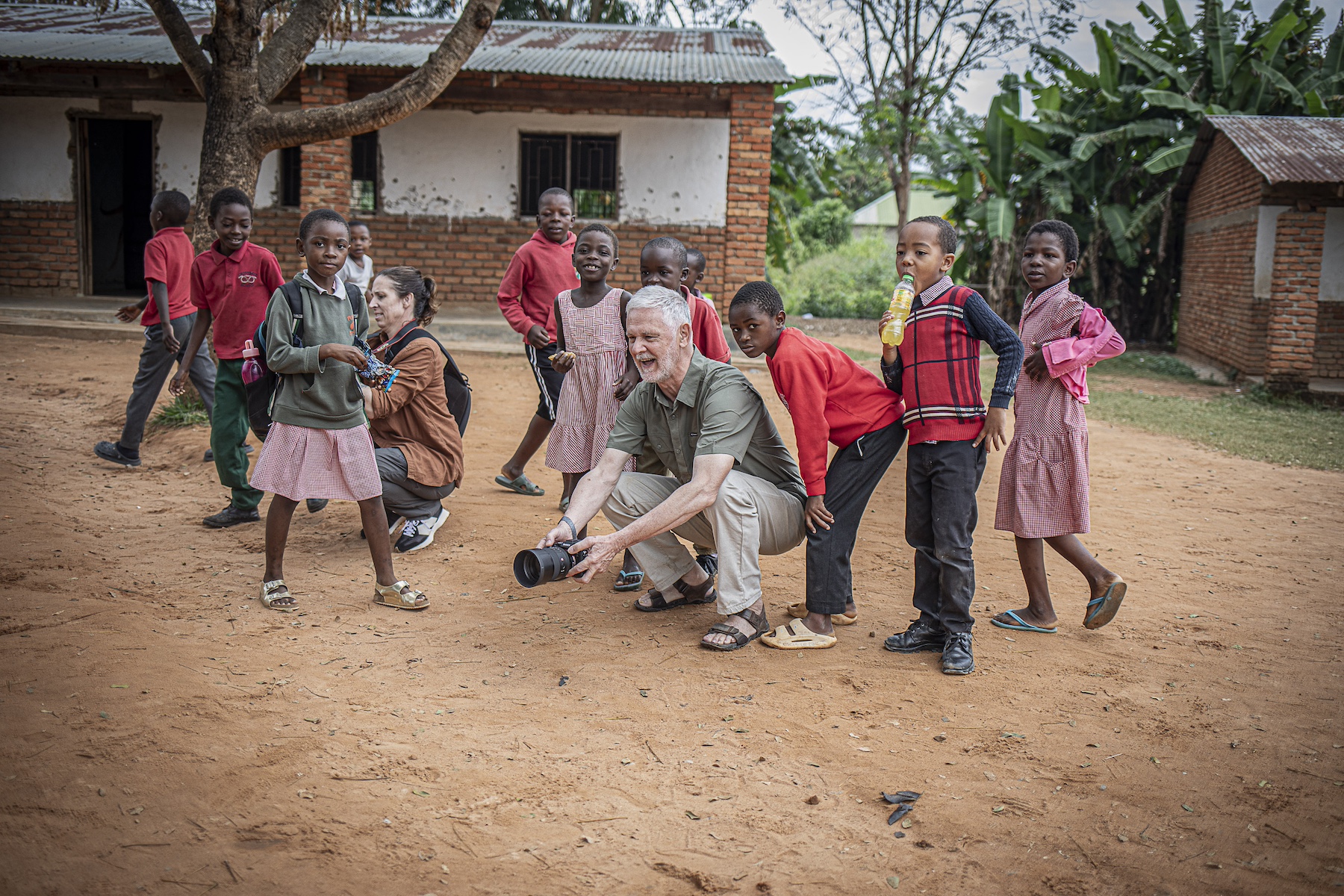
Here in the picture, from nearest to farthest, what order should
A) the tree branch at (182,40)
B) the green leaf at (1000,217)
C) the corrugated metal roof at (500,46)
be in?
the tree branch at (182,40)
the corrugated metal roof at (500,46)
the green leaf at (1000,217)

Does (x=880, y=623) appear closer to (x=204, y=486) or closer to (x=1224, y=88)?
(x=204, y=486)

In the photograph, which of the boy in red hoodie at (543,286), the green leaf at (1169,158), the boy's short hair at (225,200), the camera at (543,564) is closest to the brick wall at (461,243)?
the green leaf at (1169,158)

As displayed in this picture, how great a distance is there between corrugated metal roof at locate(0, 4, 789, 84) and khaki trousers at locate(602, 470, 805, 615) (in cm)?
836

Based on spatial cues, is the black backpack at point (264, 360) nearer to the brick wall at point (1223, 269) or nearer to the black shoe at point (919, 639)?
the black shoe at point (919, 639)

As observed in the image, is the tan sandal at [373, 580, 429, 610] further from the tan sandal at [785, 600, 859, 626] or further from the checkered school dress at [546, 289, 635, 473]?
the tan sandal at [785, 600, 859, 626]

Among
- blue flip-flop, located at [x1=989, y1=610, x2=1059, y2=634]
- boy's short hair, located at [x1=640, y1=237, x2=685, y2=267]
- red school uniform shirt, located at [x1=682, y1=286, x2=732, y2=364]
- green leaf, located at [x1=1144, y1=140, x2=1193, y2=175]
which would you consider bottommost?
blue flip-flop, located at [x1=989, y1=610, x2=1059, y2=634]

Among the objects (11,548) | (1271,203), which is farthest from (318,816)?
(1271,203)

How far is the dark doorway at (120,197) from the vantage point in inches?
611

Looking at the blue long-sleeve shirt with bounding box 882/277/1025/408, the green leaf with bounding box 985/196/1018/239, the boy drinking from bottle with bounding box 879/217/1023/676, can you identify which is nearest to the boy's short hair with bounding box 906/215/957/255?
the boy drinking from bottle with bounding box 879/217/1023/676

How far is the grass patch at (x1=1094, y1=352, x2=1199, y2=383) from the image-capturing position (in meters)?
13.3

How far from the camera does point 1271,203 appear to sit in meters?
11.8

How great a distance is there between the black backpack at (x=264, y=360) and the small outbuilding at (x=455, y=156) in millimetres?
7865

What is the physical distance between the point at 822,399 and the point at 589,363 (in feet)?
5.26

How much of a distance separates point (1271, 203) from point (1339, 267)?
1108mm
